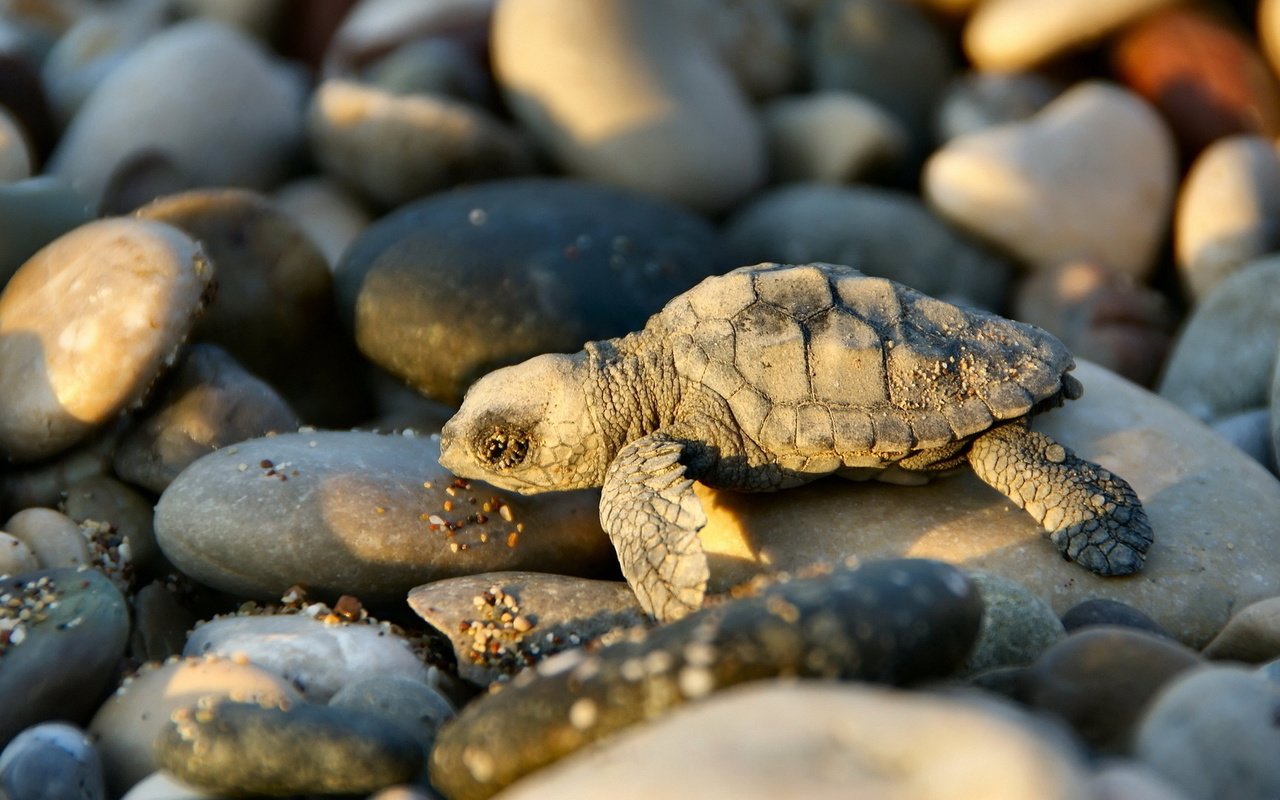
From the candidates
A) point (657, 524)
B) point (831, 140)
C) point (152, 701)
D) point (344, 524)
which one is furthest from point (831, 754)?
point (831, 140)

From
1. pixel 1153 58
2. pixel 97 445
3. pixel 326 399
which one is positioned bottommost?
pixel 326 399

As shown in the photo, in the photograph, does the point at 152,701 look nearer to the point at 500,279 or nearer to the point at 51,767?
the point at 51,767

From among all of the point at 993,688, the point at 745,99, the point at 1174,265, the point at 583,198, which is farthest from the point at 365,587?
the point at 1174,265

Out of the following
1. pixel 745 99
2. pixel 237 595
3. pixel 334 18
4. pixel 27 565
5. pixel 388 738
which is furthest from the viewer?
pixel 334 18

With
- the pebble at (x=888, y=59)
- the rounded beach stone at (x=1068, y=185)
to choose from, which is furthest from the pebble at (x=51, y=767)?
the pebble at (x=888, y=59)

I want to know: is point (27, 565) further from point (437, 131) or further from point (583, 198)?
point (437, 131)

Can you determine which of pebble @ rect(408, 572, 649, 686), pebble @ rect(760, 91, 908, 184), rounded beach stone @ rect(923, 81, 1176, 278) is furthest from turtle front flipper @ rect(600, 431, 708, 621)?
pebble @ rect(760, 91, 908, 184)

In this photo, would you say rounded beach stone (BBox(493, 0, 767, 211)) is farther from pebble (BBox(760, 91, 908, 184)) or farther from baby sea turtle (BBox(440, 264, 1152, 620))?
baby sea turtle (BBox(440, 264, 1152, 620))
